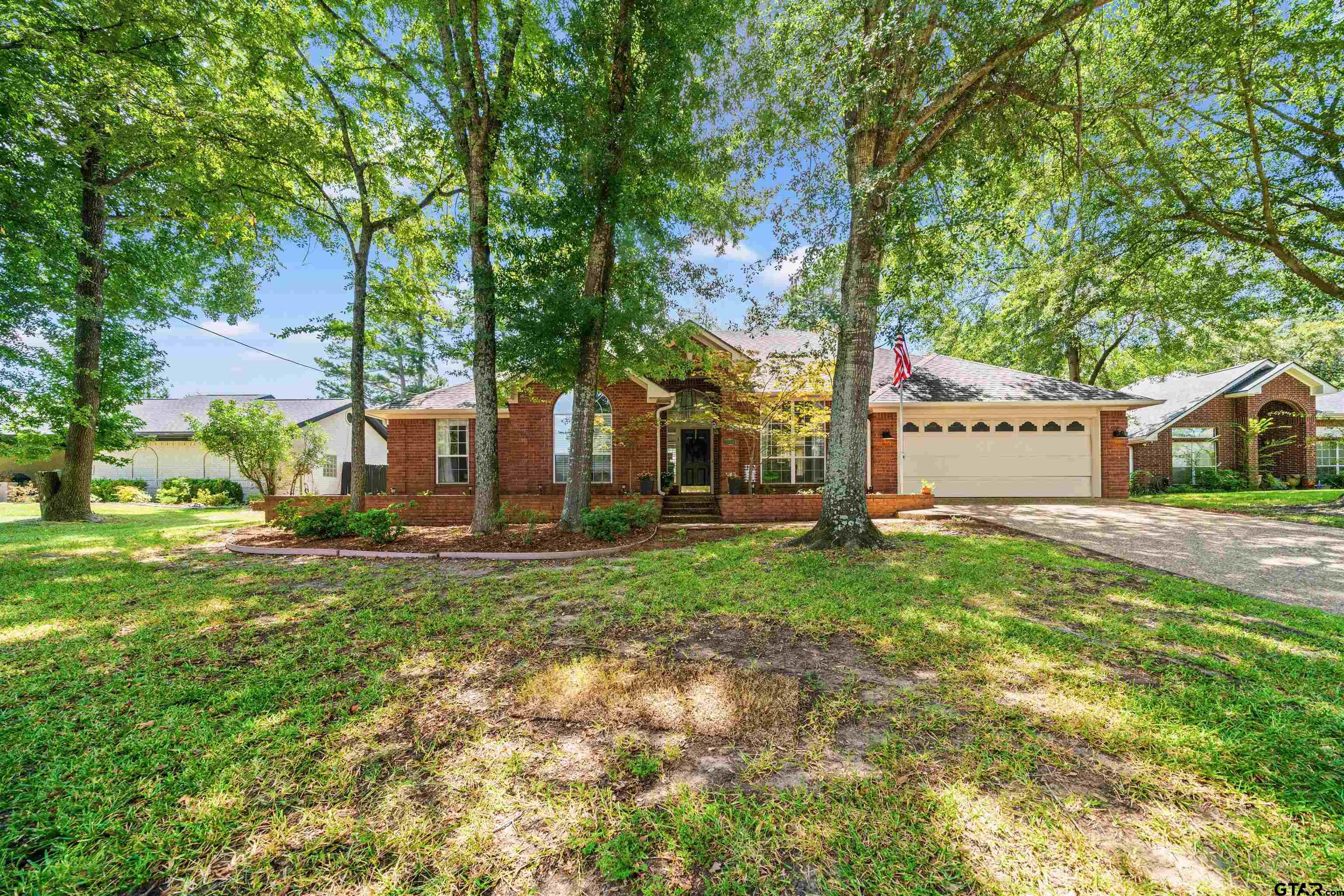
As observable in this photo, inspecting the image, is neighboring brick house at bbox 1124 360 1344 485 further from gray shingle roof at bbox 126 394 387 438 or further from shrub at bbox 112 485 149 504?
shrub at bbox 112 485 149 504

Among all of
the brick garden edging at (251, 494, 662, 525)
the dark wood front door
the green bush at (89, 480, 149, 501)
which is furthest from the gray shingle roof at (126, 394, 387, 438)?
the dark wood front door

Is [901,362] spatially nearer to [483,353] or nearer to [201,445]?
[483,353]

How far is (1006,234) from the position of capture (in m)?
10.2

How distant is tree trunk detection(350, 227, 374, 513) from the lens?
10.2m

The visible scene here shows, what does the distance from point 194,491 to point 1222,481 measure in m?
41.9

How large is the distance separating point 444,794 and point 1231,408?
30896mm

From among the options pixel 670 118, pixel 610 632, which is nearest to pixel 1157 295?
pixel 670 118

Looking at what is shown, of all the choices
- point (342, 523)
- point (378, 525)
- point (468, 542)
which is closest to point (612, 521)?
point (468, 542)

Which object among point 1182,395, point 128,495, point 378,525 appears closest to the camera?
point 378,525

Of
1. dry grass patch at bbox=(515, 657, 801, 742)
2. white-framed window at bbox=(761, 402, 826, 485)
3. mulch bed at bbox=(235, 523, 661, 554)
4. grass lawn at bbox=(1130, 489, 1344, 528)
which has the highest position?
white-framed window at bbox=(761, 402, 826, 485)

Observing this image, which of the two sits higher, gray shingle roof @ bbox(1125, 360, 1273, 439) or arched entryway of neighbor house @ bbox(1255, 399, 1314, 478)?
gray shingle roof @ bbox(1125, 360, 1273, 439)

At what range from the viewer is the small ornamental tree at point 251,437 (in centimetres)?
1625

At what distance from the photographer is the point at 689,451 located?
14.4 metres

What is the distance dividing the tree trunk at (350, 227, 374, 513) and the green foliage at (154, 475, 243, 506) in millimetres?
13360
